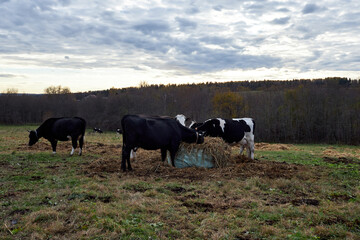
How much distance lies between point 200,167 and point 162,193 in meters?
3.67

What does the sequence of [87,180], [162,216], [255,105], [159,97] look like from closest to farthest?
[162,216], [87,180], [255,105], [159,97]

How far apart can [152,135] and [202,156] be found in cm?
212

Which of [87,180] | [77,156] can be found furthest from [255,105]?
[87,180]

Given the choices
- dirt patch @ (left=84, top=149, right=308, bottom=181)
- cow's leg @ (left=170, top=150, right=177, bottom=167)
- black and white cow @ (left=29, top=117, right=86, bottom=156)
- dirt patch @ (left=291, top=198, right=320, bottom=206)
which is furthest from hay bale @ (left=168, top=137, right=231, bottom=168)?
black and white cow @ (left=29, top=117, right=86, bottom=156)

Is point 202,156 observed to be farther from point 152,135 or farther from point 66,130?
point 66,130

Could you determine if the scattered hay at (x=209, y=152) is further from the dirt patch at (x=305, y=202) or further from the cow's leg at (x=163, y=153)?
the dirt patch at (x=305, y=202)

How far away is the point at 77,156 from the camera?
1429 cm

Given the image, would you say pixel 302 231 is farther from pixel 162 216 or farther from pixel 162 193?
pixel 162 193

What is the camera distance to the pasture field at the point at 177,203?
4.99 metres

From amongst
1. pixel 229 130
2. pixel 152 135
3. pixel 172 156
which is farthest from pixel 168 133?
pixel 229 130

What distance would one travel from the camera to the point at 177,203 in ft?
21.7

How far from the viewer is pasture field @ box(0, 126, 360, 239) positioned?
4.99 metres

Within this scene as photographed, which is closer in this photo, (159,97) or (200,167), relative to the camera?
(200,167)

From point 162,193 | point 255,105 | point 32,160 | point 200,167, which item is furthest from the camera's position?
point 255,105
